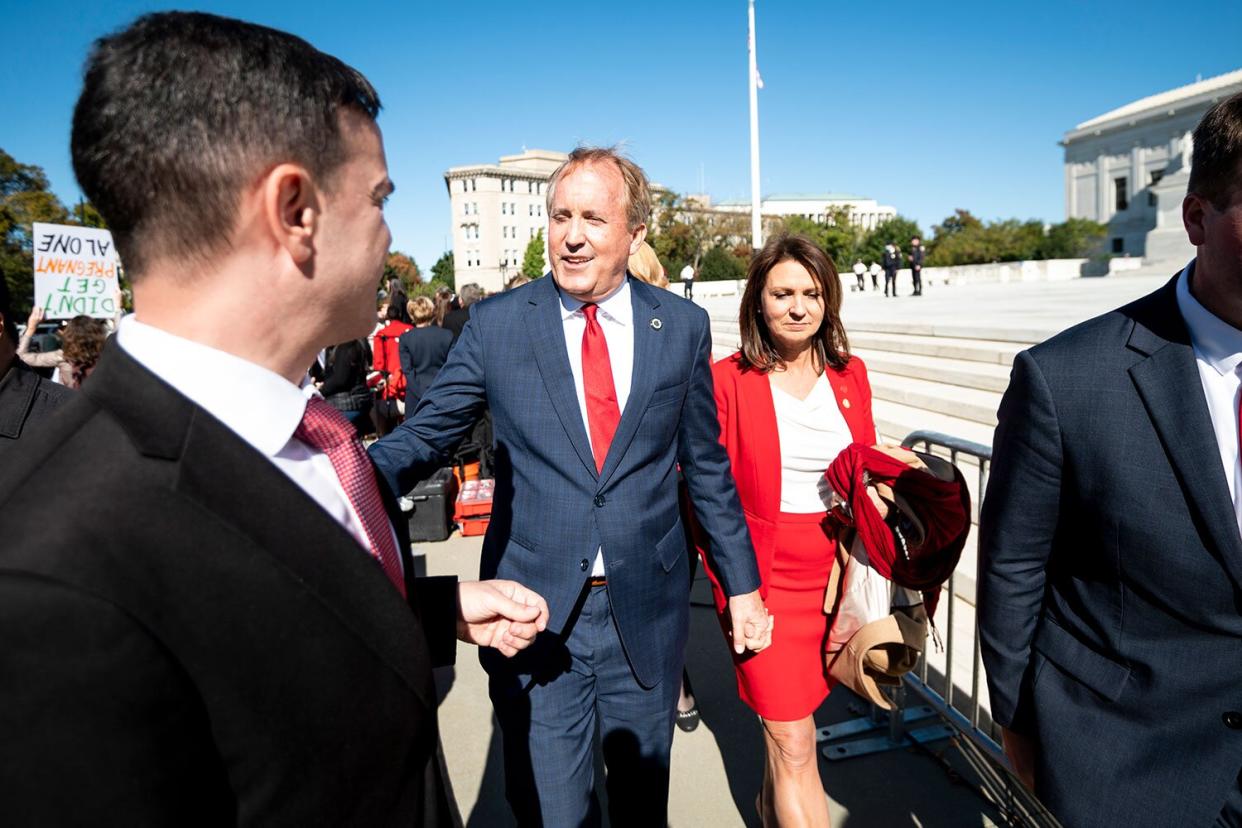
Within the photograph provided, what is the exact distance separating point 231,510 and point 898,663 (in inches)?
95.6

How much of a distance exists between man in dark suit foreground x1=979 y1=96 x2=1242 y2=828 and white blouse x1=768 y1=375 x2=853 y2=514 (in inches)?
43.5

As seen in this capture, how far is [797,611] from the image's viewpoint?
2.87 metres

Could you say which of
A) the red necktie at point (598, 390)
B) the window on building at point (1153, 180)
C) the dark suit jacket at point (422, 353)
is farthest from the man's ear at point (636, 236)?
the window on building at point (1153, 180)

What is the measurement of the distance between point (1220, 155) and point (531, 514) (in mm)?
1930

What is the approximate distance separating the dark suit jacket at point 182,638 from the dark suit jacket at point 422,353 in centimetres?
650

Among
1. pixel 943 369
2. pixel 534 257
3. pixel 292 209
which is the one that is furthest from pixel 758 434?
pixel 534 257

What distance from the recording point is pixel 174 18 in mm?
942

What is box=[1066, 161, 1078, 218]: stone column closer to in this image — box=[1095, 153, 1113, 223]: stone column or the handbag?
box=[1095, 153, 1113, 223]: stone column

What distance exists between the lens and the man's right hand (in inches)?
73.9

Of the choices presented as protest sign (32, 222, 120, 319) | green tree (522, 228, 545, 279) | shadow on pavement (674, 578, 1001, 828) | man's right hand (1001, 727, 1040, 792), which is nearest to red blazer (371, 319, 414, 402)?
protest sign (32, 222, 120, 319)

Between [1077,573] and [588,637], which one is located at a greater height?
[1077,573]

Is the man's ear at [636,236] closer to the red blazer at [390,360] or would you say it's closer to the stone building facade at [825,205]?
the red blazer at [390,360]

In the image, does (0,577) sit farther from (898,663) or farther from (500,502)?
(898,663)

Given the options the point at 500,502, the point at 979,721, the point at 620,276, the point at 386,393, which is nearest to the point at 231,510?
the point at 500,502
